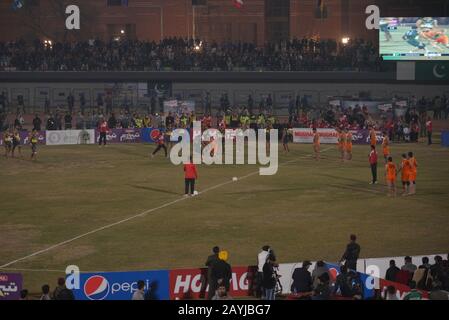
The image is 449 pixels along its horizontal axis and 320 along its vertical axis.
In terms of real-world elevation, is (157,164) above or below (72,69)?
below

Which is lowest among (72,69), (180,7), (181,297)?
(181,297)

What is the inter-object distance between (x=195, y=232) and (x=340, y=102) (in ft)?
129

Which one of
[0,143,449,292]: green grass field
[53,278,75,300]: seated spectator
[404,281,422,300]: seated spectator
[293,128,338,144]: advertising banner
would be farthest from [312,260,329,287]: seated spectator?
[293,128,338,144]: advertising banner

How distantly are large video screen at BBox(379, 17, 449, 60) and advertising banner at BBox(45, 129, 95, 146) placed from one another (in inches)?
Result: 1000

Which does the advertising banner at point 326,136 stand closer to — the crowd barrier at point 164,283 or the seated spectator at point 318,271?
the crowd barrier at point 164,283

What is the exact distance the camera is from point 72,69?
73500 mm

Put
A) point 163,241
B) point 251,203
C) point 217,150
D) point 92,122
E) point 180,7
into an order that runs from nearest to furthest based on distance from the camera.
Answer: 1. point 163,241
2. point 251,203
3. point 217,150
4. point 92,122
5. point 180,7

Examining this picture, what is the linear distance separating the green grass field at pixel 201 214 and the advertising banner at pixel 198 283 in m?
3.49

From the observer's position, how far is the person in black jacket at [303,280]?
20500 millimetres

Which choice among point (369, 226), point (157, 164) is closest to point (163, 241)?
point (369, 226)

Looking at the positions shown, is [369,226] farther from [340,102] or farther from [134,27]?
[134,27]

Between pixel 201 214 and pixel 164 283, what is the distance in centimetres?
1157

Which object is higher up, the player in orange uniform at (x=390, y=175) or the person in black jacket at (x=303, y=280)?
the player in orange uniform at (x=390, y=175)

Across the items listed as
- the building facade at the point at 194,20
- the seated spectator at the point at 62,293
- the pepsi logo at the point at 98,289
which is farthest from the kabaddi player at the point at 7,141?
the building facade at the point at 194,20
